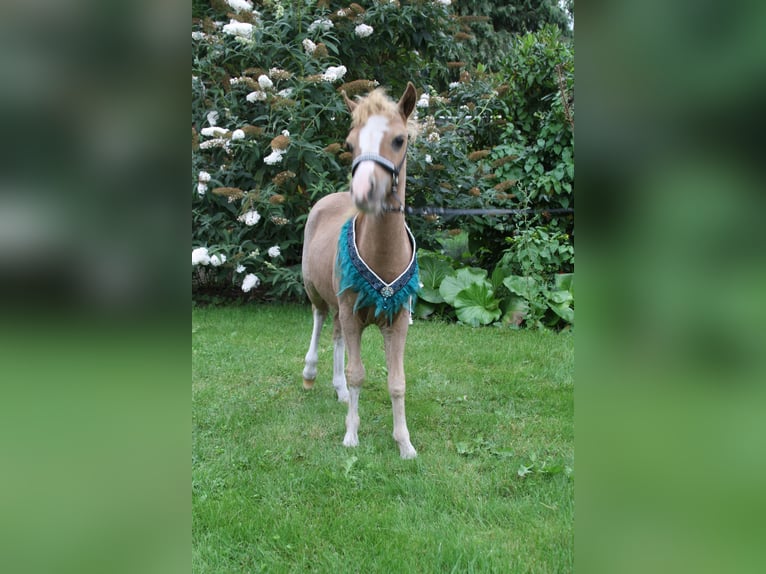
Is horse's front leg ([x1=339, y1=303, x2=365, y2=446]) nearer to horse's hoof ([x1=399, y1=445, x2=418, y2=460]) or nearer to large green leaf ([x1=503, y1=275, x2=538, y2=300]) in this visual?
horse's hoof ([x1=399, y1=445, x2=418, y2=460])

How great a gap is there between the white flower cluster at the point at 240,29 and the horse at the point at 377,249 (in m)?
3.70

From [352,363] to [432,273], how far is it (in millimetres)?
3681

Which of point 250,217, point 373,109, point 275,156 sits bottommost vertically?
point 250,217

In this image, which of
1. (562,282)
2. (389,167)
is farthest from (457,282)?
(389,167)

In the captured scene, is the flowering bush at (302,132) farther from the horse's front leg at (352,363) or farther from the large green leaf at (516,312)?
the horse's front leg at (352,363)

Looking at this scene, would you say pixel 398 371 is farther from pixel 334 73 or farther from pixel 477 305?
pixel 334 73

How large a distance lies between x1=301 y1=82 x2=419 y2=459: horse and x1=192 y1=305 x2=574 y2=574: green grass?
1.28 feet

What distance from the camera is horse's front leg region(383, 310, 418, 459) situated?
10.4 ft

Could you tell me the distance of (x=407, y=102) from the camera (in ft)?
9.40

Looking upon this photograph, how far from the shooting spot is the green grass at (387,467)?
221 cm

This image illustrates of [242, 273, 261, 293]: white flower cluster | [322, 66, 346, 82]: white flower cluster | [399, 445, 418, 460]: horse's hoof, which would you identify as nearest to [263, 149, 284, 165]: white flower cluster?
[322, 66, 346, 82]: white flower cluster
